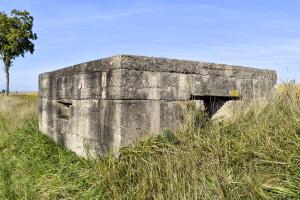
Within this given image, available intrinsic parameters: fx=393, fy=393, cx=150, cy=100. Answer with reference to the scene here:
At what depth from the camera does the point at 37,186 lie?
189 inches

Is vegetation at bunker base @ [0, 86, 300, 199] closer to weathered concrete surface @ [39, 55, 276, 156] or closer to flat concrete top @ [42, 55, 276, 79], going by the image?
weathered concrete surface @ [39, 55, 276, 156]

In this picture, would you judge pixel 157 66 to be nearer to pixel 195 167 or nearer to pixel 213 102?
pixel 213 102

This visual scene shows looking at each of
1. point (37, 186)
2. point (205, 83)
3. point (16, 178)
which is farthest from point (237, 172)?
point (16, 178)

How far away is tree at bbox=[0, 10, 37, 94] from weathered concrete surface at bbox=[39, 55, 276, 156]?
3207 cm

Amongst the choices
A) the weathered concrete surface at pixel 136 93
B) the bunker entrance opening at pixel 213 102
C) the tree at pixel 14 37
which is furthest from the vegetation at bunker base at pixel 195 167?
the tree at pixel 14 37

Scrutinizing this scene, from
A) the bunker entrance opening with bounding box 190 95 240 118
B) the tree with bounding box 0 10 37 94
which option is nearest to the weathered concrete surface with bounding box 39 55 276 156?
the bunker entrance opening with bounding box 190 95 240 118

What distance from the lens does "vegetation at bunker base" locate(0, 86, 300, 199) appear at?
3.45 metres

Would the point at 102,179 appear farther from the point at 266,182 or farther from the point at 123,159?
the point at 266,182

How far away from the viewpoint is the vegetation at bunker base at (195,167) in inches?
136

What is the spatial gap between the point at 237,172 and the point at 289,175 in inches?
19.8

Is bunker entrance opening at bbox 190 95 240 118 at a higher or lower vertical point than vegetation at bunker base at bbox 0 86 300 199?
higher

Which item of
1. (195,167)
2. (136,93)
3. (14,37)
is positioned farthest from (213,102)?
(14,37)

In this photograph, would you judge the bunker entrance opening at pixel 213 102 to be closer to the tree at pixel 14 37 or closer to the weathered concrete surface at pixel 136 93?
the weathered concrete surface at pixel 136 93

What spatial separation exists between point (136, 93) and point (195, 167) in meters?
1.48
